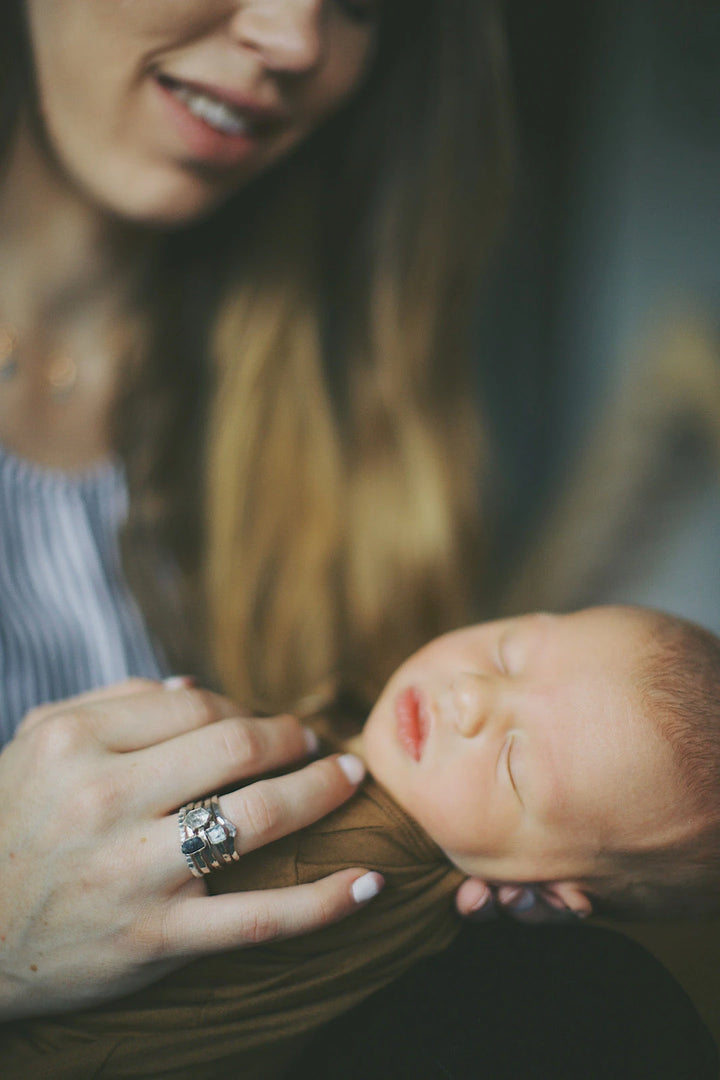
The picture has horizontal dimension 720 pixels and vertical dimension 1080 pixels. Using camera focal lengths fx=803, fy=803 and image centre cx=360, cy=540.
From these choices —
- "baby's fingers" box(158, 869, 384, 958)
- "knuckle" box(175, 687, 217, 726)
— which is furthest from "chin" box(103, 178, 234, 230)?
"baby's fingers" box(158, 869, 384, 958)

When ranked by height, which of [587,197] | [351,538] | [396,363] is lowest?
[351,538]

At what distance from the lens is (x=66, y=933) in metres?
0.40

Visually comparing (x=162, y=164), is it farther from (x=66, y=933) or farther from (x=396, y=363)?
(x=66, y=933)

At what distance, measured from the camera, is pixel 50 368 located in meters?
0.83

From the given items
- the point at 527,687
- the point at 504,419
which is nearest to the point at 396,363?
the point at 504,419

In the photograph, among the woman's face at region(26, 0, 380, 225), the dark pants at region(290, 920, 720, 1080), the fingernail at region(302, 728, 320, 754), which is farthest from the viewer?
the woman's face at region(26, 0, 380, 225)

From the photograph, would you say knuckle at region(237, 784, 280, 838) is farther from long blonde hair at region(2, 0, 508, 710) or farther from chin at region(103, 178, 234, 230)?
chin at region(103, 178, 234, 230)

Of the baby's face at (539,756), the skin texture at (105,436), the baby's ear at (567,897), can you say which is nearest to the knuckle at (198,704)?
the skin texture at (105,436)

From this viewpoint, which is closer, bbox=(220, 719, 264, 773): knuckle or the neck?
bbox=(220, 719, 264, 773): knuckle

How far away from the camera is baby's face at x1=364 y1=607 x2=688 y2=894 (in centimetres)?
43

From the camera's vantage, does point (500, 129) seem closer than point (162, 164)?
No

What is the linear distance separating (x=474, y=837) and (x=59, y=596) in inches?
18.9

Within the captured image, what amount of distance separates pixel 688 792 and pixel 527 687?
0.10 m

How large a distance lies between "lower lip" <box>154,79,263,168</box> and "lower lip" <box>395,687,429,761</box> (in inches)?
19.7
